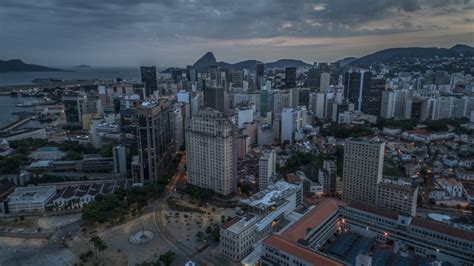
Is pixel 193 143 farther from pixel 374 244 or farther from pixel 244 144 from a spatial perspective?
pixel 374 244

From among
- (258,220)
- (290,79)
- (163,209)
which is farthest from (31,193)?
(290,79)

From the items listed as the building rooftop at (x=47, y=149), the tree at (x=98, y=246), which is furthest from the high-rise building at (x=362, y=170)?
the building rooftop at (x=47, y=149)

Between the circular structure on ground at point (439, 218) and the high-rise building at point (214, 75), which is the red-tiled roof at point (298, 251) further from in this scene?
the high-rise building at point (214, 75)

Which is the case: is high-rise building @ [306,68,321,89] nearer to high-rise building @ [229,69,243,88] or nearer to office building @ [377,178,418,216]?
high-rise building @ [229,69,243,88]

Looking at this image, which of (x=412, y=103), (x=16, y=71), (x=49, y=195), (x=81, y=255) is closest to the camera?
(x=81, y=255)

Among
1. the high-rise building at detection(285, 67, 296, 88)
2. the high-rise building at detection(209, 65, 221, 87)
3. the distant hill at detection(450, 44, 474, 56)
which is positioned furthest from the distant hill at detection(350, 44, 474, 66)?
the high-rise building at detection(209, 65, 221, 87)

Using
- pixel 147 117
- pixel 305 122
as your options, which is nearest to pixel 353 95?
pixel 305 122
